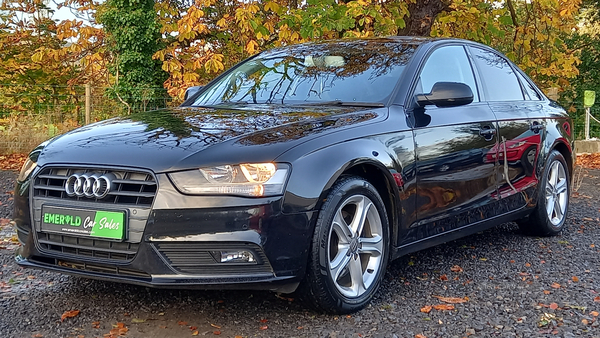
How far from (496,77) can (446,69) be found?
761 millimetres

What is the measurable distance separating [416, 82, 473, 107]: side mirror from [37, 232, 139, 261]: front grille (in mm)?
2033

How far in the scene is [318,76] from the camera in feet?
14.6

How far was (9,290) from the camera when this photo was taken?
395 cm

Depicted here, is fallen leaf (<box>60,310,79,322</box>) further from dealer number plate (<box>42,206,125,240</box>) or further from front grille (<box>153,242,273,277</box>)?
front grille (<box>153,242,273,277</box>)

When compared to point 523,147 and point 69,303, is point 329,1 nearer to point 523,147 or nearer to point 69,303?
point 523,147

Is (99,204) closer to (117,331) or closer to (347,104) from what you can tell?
(117,331)

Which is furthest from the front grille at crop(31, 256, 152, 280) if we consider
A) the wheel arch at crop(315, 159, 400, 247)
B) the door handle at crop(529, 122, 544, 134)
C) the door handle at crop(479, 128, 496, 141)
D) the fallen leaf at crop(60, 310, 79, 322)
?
the door handle at crop(529, 122, 544, 134)

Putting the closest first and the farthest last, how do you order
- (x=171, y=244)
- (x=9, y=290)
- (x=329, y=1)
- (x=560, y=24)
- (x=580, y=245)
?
1. (x=171, y=244)
2. (x=9, y=290)
3. (x=580, y=245)
4. (x=329, y=1)
5. (x=560, y=24)

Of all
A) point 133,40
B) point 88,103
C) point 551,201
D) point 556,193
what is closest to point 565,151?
point 556,193

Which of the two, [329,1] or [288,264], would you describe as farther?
[329,1]

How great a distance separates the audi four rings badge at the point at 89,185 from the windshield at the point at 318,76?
1.48 m

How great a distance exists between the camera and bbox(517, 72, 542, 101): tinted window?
5634 millimetres

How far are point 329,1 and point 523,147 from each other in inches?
213

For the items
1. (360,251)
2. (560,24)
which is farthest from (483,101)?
(560,24)
